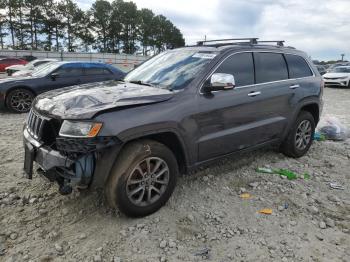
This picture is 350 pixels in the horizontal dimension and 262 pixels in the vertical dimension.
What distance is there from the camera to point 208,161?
393 cm

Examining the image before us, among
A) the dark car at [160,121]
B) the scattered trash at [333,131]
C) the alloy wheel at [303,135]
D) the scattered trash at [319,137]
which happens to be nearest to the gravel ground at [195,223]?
the dark car at [160,121]

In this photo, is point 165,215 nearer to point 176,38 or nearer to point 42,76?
point 42,76

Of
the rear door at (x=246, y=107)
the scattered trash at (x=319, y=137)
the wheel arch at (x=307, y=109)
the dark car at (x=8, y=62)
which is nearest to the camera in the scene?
the rear door at (x=246, y=107)

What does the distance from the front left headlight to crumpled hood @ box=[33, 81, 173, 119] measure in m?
0.06

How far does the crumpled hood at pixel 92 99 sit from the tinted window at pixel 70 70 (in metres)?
6.09

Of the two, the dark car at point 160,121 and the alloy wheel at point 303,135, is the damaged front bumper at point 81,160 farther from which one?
the alloy wheel at point 303,135

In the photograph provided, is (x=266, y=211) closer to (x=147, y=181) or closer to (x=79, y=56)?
(x=147, y=181)

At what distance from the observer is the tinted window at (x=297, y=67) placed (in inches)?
201

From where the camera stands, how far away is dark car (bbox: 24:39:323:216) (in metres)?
3.01

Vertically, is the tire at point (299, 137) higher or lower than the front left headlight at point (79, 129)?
lower

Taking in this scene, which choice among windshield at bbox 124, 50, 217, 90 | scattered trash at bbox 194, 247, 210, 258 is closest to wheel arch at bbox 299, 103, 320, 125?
windshield at bbox 124, 50, 217, 90

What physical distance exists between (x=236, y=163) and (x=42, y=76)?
646 cm

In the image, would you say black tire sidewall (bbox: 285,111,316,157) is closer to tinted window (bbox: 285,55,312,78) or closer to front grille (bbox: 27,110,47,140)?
tinted window (bbox: 285,55,312,78)

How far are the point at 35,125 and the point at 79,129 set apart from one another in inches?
30.1
